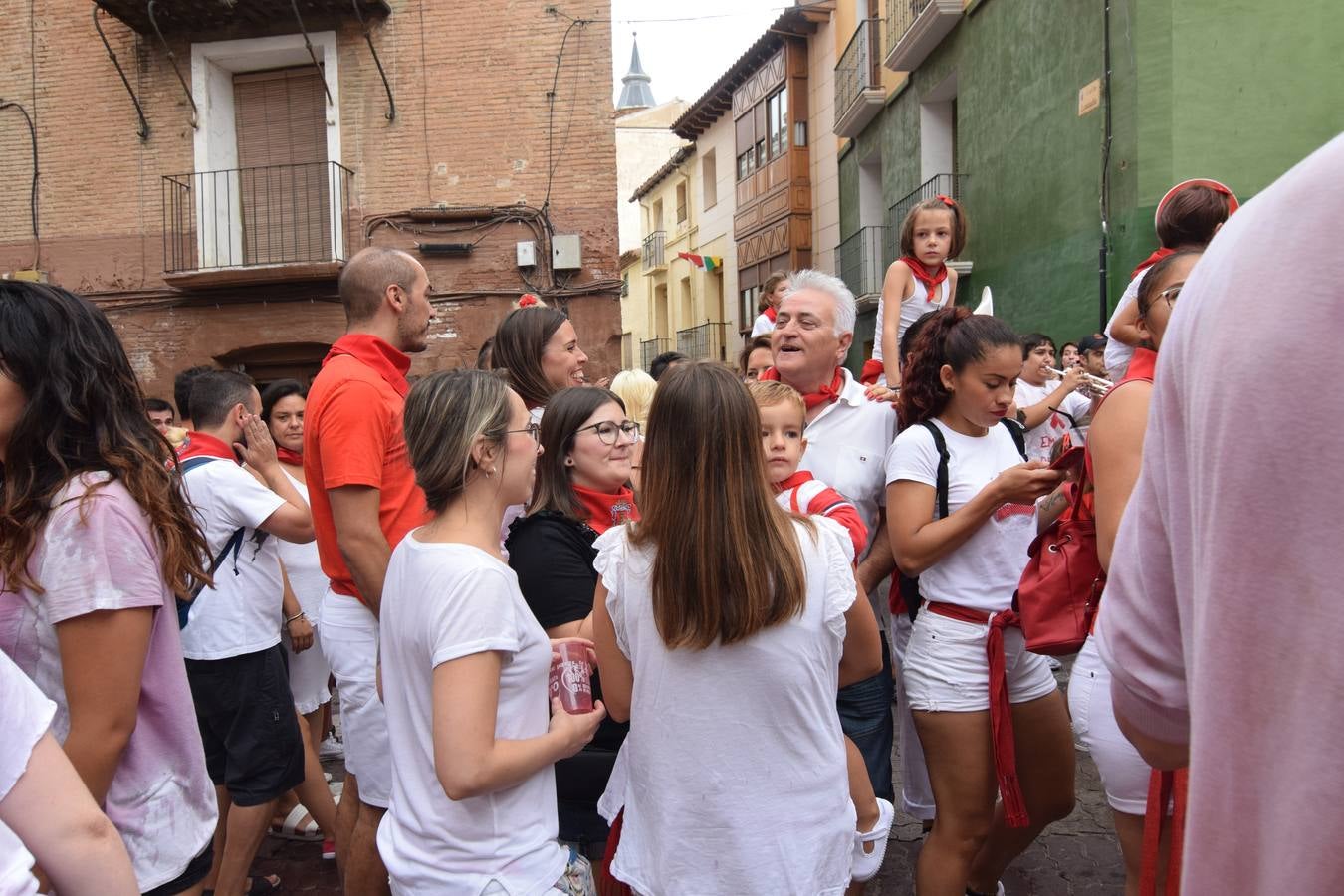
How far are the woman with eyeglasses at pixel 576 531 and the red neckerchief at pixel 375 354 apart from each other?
76cm

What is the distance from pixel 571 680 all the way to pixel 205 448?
2.19 metres

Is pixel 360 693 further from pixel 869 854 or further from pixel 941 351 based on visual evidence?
pixel 941 351

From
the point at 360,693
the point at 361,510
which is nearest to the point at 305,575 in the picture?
the point at 360,693

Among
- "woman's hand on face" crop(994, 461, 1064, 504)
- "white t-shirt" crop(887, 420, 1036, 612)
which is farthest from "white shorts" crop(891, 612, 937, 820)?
"woman's hand on face" crop(994, 461, 1064, 504)

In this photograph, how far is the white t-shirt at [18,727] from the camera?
1232 mm

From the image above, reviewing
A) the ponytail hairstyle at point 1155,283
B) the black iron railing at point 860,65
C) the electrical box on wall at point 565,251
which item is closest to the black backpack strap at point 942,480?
the ponytail hairstyle at point 1155,283

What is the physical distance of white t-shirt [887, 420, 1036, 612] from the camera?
121 inches

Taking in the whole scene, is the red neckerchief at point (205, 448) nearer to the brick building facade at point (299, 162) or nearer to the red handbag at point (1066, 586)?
the red handbag at point (1066, 586)

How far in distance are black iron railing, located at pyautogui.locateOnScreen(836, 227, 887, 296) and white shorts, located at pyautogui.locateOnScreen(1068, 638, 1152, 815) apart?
14.3 meters

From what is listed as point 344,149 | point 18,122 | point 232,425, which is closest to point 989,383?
point 232,425

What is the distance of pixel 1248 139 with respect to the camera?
893cm

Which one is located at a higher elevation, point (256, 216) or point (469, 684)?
point (256, 216)

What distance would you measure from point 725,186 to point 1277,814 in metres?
27.4

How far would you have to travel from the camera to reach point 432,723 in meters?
2.10
